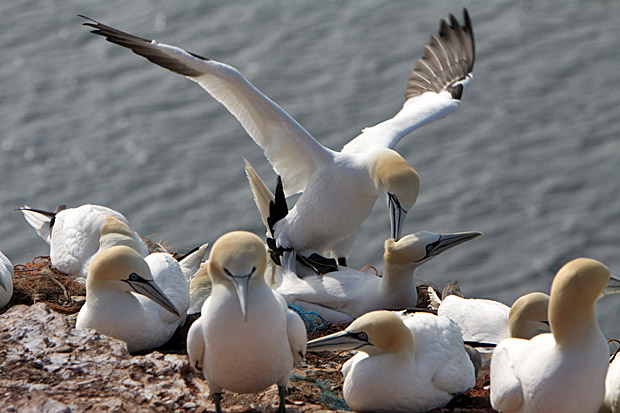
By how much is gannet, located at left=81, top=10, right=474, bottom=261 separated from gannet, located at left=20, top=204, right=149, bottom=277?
1.08 m

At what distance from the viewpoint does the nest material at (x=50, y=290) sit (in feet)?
20.4

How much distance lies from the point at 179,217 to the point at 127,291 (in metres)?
6.53

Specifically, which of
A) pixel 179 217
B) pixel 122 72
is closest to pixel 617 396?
pixel 179 217

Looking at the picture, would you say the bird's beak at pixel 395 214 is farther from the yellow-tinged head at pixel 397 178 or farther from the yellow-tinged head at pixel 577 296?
the yellow-tinged head at pixel 577 296

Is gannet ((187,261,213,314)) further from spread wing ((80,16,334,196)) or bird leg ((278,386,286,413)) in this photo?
bird leg ((278,386,286,413))

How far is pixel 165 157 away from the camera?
12523mm

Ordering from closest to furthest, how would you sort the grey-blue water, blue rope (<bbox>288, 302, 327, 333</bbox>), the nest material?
blue rope (<bbox>288, 302, 327, 333</bbox>) → the nest material → the grey-blue water

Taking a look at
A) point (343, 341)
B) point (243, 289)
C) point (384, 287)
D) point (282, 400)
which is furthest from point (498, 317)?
point (243, 289)

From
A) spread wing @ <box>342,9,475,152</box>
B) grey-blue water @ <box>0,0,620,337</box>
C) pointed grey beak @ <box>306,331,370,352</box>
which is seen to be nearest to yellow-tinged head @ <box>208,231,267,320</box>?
pointed grey beak @ <box>306,331,370,352</box>

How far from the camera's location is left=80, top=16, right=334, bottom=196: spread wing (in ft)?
21.8

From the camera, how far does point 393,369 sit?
4.70 meters

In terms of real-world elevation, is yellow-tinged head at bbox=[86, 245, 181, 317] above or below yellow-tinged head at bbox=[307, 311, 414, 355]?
above

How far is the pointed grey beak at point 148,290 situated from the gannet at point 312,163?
1714 mm

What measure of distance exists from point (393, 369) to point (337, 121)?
815 centimetres
